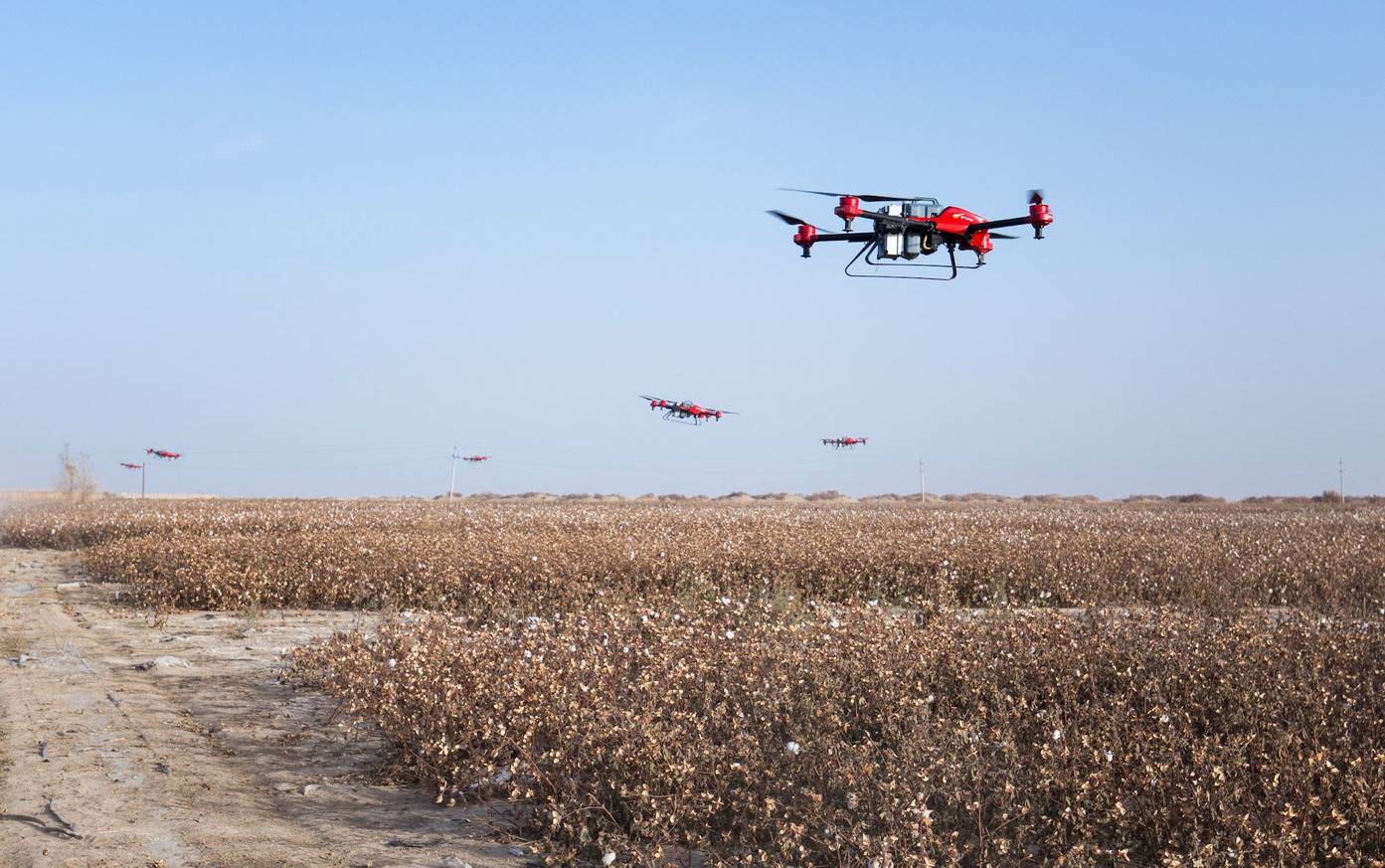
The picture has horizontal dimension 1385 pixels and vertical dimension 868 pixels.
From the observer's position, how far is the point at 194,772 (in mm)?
6434

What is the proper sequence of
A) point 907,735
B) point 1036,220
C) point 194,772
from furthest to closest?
point 1036,220 < point 194,772 < point 907,735

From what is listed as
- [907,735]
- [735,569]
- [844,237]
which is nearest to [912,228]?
[844,237]

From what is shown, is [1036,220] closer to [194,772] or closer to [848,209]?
[848,209]

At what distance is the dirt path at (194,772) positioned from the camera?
512 cm

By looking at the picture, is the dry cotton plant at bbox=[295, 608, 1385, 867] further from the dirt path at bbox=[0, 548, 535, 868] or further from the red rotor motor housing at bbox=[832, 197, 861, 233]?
the red rotor motor housing at bbox=[832, 197, 861, 233]

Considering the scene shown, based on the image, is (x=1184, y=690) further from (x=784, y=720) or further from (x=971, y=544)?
(x=971, y=544)

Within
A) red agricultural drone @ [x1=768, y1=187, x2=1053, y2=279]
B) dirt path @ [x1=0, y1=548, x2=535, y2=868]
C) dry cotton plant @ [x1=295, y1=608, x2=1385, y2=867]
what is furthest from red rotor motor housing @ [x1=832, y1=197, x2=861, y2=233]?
dirt path @ [x1=0, y1=548, x2=535, y2=868]

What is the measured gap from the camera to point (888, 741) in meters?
5.92

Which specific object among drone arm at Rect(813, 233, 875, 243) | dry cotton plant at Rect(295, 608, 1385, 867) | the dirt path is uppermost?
drone arm at Rect(813, 233, 875, 243)

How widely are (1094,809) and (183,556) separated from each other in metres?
13.5

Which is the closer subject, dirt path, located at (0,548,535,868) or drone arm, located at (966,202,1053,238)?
dirt path, located at (0,548,535,868)

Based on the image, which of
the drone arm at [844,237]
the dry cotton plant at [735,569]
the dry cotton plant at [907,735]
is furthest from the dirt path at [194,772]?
the drone arm at [844,237]

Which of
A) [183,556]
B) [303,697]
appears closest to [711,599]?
[303,697]

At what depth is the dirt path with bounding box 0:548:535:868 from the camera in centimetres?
512
